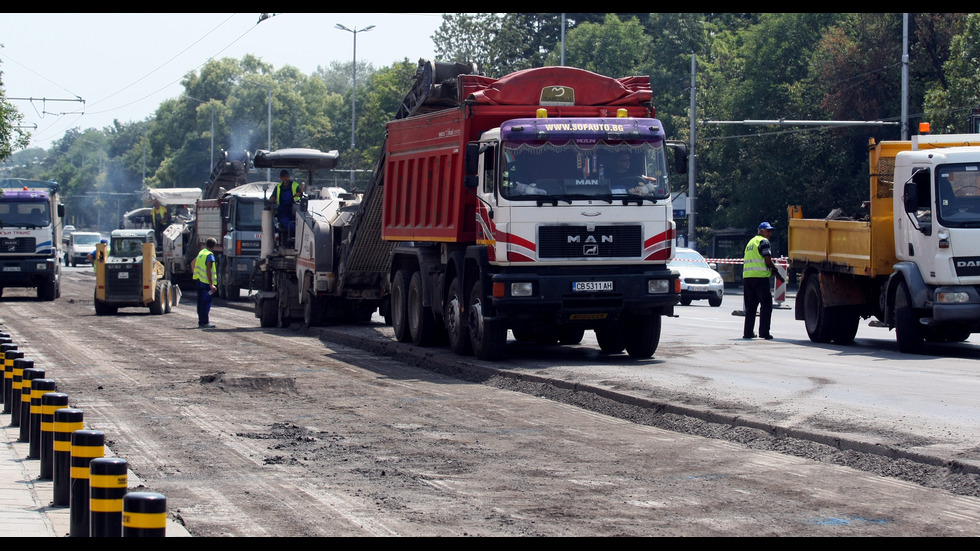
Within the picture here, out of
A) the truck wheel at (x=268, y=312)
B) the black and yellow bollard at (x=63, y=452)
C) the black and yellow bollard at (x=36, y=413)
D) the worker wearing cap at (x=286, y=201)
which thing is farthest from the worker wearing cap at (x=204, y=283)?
the black and yellow bollard at (x=63, y=452)

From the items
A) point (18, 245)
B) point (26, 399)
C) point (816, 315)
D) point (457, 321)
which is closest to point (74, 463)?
point (26, 399)

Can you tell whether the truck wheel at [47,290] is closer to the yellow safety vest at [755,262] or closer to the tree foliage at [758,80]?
the tree foliage at [758,80]

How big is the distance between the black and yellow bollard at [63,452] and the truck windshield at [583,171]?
8.73 metres

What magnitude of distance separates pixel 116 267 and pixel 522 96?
16.1 meters

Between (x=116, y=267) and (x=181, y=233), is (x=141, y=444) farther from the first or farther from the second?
(x=181, y=233)

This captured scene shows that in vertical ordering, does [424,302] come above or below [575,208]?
below

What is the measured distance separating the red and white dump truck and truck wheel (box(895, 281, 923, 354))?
3.42 metres

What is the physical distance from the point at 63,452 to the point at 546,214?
9.01 m

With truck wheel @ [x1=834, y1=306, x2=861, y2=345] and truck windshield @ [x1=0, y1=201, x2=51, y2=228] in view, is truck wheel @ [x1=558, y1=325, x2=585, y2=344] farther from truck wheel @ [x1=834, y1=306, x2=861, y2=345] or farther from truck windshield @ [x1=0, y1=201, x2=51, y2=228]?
truck windshield @ [x1=0, y1=201, x2=51, y2=228]

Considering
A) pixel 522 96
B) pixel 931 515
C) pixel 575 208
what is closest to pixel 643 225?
pixel 575 208

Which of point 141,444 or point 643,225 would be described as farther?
point 643,225

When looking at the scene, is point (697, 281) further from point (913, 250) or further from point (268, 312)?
point (913, 250)

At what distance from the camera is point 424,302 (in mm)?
18906

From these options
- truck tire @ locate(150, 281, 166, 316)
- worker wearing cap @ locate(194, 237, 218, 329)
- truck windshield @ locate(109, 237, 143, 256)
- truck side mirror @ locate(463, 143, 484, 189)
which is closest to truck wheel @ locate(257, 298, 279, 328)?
worker wearing cap @ locate(194, 237, 218, 329)
